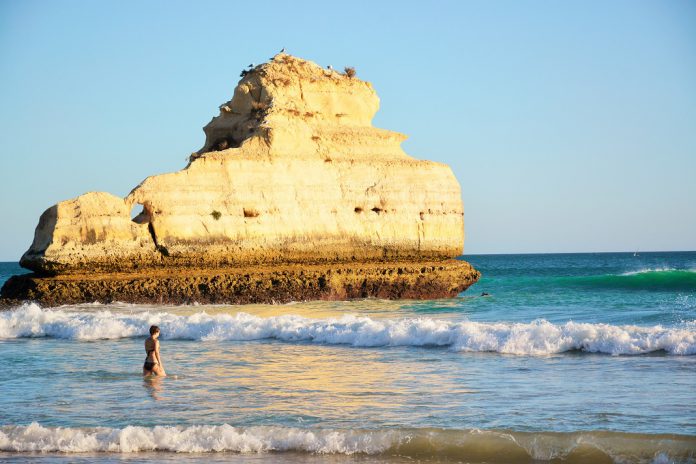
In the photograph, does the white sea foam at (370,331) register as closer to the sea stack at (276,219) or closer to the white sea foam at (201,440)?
the sea stack at (276,219)

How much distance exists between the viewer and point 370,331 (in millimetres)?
18594

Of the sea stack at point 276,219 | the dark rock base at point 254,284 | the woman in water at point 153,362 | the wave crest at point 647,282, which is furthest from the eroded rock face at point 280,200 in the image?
the wave crest at point 647,282

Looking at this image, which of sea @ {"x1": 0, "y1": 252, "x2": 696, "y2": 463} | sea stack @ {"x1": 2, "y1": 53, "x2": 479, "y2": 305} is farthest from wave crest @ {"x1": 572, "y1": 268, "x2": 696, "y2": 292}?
sea @ {"x1": 0, "y1": 252, "x2": 696, "y2": 463}

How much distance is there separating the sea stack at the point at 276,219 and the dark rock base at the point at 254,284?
0.04 m

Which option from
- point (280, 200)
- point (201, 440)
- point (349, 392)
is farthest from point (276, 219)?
point (201, 440)

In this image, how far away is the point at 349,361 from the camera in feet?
51.0

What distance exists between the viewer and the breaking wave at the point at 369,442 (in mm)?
9312

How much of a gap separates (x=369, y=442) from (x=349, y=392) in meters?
2.60

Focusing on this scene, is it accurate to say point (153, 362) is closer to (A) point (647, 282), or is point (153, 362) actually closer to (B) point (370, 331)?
(B) point (370, 331)

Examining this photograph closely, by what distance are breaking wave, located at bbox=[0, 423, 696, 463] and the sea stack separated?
15952mm

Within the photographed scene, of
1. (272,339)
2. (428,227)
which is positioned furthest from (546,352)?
(428,227)

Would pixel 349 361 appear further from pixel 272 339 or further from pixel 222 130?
pixel 222 130

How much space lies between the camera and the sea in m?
9.70

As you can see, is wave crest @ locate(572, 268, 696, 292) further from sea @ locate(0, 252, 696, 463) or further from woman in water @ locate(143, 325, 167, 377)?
woman in water @ locate(143, 325, 167, 377)
